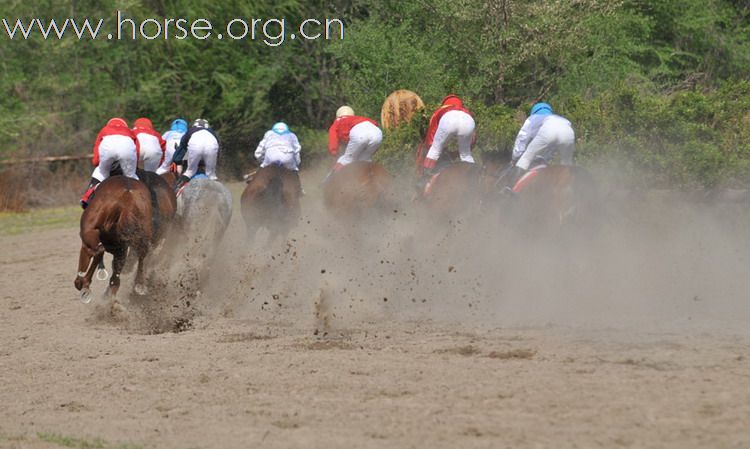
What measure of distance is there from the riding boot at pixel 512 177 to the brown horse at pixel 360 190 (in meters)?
1.88

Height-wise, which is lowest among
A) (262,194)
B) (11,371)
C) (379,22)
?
(11,371)

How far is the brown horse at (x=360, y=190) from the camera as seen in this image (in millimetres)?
15023

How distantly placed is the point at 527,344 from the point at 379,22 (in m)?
16.0

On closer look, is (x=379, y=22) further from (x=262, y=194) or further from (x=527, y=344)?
(x=527, y=344)

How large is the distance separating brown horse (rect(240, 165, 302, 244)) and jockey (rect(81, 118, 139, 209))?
261 centimetres

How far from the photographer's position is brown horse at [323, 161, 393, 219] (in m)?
15.0

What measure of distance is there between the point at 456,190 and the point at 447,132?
35.2 inches

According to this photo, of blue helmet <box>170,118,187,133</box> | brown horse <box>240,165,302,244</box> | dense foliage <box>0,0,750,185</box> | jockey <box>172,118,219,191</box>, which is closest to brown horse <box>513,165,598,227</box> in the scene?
dense foliage <box>0,0,750,185</box>

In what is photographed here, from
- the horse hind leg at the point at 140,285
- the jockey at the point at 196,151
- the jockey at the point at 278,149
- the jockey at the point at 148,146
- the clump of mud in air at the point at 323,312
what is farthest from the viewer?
the jockey at the point at 278,149

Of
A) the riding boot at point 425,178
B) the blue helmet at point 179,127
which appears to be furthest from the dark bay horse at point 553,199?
the blue helmet at point 179,127

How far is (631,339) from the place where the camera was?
984 centimetres

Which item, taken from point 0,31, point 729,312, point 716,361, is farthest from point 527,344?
point 0,31

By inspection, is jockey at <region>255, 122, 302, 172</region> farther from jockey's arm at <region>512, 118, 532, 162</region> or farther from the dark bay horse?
the dark bay horse

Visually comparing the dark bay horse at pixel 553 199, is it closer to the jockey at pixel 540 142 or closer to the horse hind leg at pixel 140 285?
the jockey at pixel 540 142
